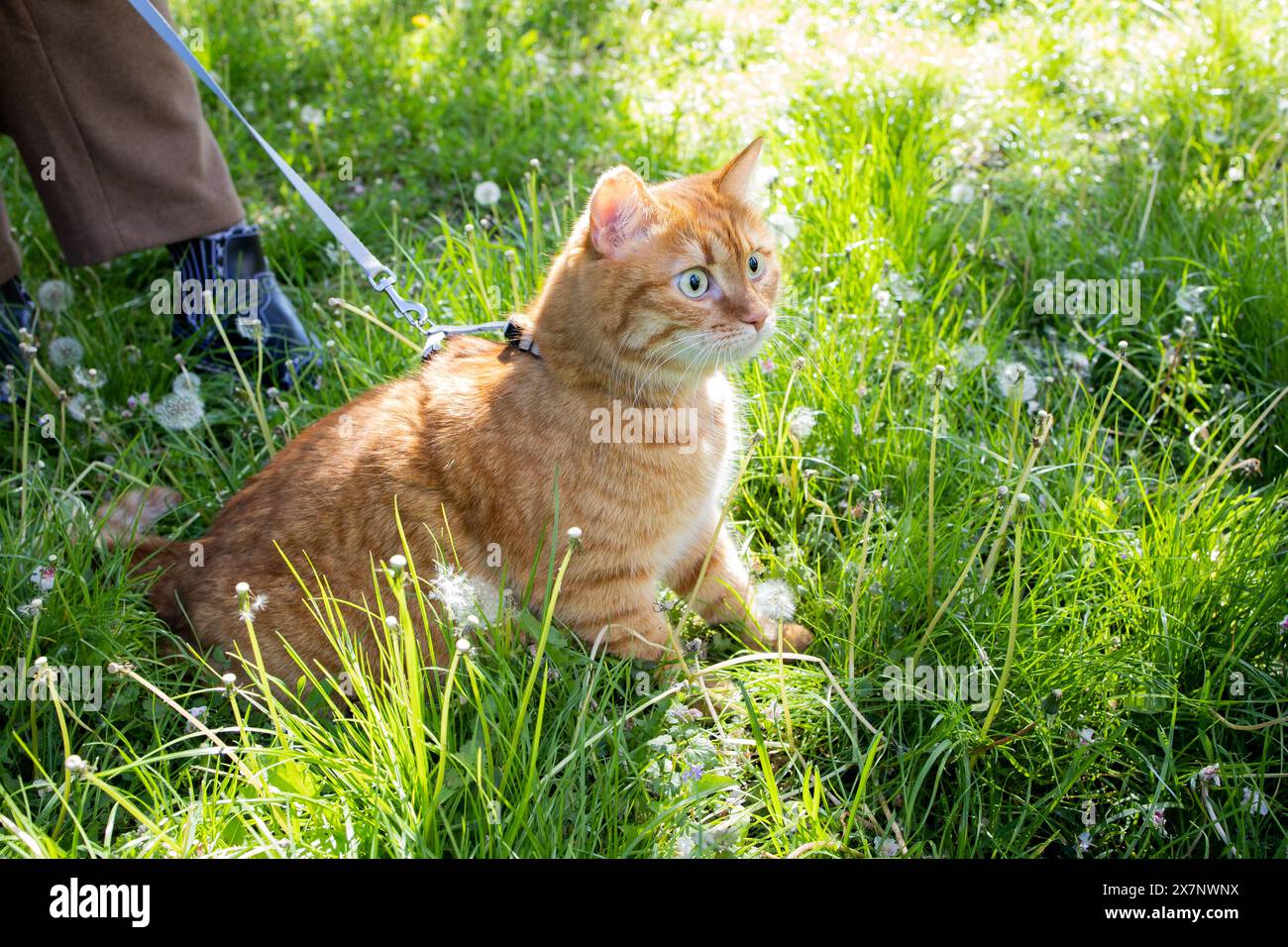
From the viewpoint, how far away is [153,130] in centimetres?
285

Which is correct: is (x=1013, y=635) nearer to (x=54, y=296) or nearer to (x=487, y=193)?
(x=487, y=193)

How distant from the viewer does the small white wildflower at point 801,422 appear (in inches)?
98.2

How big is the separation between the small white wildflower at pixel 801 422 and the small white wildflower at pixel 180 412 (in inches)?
58.7

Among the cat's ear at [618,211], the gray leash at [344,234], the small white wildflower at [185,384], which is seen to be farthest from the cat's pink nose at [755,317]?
the small white wildflower at [185,384]

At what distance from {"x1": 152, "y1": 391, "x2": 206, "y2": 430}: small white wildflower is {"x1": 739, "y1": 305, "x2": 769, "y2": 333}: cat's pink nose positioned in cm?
146

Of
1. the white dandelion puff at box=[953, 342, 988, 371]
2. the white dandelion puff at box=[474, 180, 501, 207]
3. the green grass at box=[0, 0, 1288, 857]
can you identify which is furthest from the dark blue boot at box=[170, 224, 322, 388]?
the white dandelion puff at box=[953, 342, 988, 371]

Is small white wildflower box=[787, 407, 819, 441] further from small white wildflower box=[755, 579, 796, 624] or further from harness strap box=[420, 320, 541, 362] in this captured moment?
harness strap box=[420, 320, 541, 362]

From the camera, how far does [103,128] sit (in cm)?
278

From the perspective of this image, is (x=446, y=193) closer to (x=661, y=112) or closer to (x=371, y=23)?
(x=661, y=112)

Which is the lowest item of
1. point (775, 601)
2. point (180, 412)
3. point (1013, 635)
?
point (775, 601)

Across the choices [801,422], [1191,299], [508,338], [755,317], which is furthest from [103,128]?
[1191,299]

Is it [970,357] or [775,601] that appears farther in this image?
[970,357]

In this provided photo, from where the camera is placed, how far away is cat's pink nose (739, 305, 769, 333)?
213 cm

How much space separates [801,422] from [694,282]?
51 centimetres
